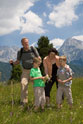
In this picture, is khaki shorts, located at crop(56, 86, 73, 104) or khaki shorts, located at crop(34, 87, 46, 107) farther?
khaki shorts, located at crop(56, 86, 73, 104)

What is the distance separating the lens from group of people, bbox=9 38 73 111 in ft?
18.6

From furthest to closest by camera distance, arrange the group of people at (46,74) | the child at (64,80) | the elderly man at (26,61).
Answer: the elderly man at (26,61)
the child at (64,80)
the group of people at (46,74)

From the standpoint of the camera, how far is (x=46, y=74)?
20.7ft

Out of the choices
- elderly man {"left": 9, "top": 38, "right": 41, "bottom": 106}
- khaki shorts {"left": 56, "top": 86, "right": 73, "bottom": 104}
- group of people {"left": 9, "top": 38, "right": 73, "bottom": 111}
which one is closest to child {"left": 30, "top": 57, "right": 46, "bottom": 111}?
group of people {"left": 9, "top": 38, "right": 73, "bottom": 111}

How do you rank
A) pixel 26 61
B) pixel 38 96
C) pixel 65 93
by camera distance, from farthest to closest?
pixel 26 61 → pixel 65 93 → pixel 38 96

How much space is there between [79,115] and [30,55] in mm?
2724

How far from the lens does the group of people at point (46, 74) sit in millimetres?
5660

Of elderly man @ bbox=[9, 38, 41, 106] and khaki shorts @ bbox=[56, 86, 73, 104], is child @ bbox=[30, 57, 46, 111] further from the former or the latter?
elderly man @ bbox=[9, 38, 41, 106]

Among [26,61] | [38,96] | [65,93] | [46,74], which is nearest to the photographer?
[38,96]

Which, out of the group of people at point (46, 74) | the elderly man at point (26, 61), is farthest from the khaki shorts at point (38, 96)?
the elderly man at point (26, 61)

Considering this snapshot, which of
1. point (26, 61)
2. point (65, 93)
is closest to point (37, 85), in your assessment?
point (65, 93)

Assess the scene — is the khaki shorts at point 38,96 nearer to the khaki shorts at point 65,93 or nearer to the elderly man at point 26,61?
the khaki shorts at point 65,93

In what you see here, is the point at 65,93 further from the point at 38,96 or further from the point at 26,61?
the point at 26,61

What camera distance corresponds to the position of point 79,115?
4.59 meters
